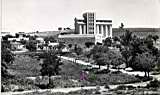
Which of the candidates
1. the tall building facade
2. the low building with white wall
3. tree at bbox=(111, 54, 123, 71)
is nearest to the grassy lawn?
the low building with white wall

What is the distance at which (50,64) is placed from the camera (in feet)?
22.5

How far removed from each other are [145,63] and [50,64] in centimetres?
206

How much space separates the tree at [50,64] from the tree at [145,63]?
1.71 m

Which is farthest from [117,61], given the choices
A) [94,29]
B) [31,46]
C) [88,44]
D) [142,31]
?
[31,46]

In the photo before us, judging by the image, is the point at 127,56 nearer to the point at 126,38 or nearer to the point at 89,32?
the point at 126,38

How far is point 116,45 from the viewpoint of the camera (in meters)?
7.51

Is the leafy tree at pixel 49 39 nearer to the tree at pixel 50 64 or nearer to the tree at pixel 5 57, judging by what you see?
the tree at pixel 50 64

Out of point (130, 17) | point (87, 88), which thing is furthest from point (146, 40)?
point (87, 88)

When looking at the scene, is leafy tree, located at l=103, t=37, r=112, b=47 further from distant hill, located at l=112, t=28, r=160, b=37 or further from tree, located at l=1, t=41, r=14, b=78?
tree, located at l=1, t=41, r=14, b=78

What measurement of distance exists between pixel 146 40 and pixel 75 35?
1.68m

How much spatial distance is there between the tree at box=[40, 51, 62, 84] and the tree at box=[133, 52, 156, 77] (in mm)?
1710

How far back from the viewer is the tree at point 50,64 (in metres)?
6.83

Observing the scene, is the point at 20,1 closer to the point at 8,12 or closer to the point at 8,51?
the point at 8,12

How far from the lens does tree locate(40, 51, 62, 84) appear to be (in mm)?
6832
